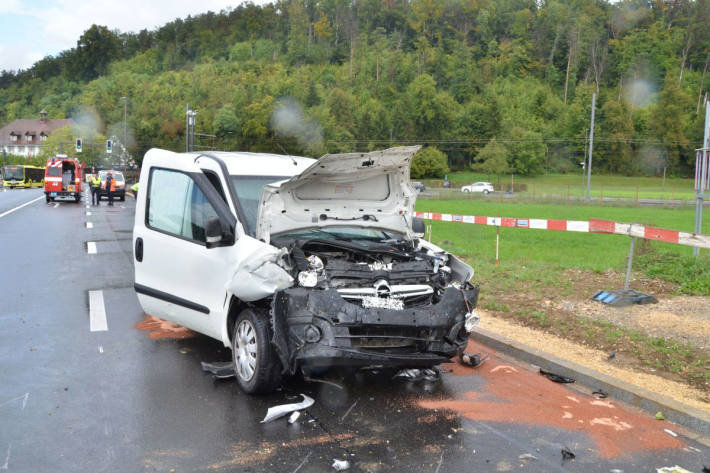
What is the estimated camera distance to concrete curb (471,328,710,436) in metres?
5.11

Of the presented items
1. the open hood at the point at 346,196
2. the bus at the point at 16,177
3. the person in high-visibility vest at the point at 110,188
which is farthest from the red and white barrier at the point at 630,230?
the bus at the point at 16,177

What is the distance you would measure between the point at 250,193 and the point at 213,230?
704 millimetres

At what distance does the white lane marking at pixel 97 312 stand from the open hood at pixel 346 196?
2.98 m

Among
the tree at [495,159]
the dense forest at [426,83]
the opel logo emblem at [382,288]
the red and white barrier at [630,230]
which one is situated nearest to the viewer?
the opel logo emblem at [382,288]

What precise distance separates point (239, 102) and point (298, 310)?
10397cm

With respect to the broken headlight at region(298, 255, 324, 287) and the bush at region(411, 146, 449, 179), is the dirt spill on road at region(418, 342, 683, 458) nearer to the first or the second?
the broken headlight at region(298, 255, 324, 287)

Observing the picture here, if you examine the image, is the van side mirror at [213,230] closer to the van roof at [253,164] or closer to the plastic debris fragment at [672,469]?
the van roof at [253,164]

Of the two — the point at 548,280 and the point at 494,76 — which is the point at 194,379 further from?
the point at 494,76

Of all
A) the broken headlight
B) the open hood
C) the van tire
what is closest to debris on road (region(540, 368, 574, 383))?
the open hood

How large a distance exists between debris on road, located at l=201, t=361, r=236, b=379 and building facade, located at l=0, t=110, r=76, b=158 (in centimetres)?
15673

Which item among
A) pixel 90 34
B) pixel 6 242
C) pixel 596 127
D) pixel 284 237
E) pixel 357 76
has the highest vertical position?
pixel 90 34

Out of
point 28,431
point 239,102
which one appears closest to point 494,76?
point 239,102

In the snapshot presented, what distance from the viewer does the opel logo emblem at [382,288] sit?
5355mm

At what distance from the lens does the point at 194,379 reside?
5.80m
